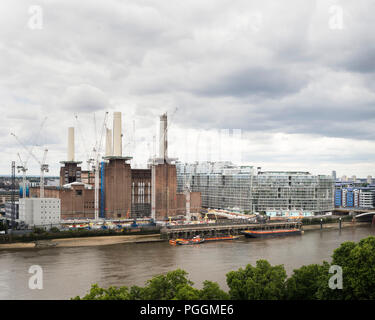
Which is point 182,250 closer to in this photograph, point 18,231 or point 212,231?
point 212,231

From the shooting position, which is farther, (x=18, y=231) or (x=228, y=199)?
(x=228, y=199)

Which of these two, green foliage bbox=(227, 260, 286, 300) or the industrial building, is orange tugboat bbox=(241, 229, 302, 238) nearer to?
the industrial building

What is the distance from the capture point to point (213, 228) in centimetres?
4172

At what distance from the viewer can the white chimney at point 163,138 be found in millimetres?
50750

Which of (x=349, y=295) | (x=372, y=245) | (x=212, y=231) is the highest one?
(x=372, y=245)

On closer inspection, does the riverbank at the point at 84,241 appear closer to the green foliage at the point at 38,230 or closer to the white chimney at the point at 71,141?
the green foliage at the point at 38,230

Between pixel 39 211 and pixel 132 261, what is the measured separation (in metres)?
17.4

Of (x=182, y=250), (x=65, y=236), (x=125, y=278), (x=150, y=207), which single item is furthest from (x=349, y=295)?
(x=150, y=207)

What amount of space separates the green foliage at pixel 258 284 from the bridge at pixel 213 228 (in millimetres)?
25671

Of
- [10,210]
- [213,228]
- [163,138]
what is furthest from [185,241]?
[10,210]

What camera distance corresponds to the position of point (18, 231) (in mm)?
35812

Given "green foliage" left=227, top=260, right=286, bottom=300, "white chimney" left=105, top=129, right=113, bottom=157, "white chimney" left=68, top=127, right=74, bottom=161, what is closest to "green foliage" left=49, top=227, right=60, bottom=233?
"white chimney" left=105, top=129, right=113, bottom=157

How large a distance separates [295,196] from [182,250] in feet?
104

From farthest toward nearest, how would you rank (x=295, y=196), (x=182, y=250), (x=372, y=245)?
1. (x=295, y=196)
2. (x=182, y=250)
3. (x=372, y=245)
